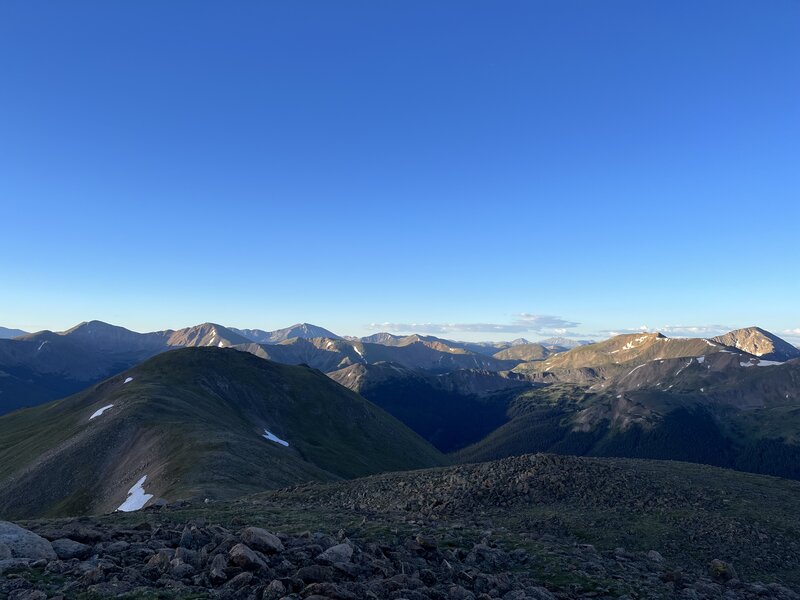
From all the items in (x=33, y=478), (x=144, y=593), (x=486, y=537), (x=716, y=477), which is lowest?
(x=33, y=478)

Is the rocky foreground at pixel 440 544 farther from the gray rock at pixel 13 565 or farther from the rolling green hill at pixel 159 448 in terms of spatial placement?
the rolling green hill at pixel 159 448

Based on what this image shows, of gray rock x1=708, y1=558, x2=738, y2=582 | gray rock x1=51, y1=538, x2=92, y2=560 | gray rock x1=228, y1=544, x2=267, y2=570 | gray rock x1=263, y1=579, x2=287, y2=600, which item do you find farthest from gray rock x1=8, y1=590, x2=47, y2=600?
gray rock x1=708, y1=558, x2=738, y2=582

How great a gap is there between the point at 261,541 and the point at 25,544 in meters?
9.04

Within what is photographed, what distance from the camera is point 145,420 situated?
10625cm

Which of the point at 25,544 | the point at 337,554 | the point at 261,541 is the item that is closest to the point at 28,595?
the point at 25,544

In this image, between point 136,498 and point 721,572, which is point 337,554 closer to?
point 721,572

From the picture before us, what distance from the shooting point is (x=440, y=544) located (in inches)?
1022

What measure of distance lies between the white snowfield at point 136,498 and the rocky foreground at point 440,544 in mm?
31739

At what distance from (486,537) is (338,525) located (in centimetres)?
928

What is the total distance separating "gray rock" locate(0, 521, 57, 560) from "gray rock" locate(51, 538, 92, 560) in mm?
365

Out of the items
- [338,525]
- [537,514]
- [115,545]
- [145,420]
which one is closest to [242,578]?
[115,545]

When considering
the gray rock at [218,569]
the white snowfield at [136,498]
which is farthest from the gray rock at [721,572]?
the white snowfield at [136,498]

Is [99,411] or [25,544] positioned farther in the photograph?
[99,411]

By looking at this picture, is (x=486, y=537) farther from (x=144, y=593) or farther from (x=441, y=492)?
(x=144, y=593)
